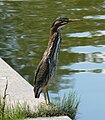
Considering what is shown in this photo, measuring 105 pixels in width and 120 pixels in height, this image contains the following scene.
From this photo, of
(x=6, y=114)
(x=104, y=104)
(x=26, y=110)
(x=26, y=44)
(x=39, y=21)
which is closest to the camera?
(x=6, y=114)

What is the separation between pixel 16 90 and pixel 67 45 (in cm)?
385

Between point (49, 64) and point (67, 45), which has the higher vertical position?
point (49, 64)

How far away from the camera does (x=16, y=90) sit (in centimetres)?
707

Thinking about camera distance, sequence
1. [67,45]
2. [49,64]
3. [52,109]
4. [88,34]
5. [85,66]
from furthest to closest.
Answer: [88,34], [67,45], [85,66], [52,109], [49,64]

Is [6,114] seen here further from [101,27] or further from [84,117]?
[101,27]

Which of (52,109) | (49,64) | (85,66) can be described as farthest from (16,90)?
(85,66)

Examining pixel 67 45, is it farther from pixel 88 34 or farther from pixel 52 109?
pixel 52 109

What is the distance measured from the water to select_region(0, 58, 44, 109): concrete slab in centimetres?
55

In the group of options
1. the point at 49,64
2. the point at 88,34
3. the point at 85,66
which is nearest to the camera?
the point at 49,64

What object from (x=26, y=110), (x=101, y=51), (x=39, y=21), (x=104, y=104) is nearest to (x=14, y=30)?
(x=39, y=21)

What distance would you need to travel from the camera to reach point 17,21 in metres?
13.4

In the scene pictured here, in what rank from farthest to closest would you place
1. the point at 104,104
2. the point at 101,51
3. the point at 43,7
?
the point at 43,7
the point at 101,51
the point at 104,104

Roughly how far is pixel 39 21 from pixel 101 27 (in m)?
1.61

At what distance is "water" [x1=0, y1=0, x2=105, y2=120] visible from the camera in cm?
789
